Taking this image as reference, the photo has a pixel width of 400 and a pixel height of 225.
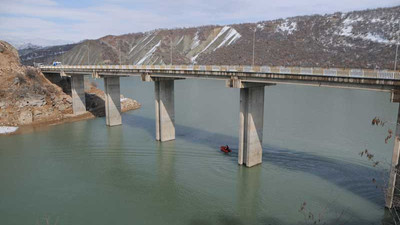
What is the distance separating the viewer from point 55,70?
1898 inches

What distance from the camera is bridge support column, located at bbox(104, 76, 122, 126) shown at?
3891 cm

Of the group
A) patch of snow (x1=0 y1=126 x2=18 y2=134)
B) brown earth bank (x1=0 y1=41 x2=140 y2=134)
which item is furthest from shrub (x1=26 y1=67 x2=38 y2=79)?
patch of snow (x1=0 y1=126 x2=18 y2=134)

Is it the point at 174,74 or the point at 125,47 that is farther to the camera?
the point at 125,47

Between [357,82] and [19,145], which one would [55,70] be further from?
[357,82]

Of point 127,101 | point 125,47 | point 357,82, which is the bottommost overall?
point 127,101

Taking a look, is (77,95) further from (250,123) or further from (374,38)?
(374,38)

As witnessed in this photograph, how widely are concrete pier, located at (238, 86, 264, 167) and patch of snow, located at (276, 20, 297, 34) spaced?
141087 millimetres

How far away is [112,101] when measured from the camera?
39.2 metres

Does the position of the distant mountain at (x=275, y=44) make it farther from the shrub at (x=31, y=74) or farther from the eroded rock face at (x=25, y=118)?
the eroded rock face at (x=25, y=118)

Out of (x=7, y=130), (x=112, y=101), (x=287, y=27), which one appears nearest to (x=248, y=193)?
(x=112, y=101)

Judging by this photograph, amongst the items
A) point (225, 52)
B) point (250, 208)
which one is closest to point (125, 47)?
point (225, 52)

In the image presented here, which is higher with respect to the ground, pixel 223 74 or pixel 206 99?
pixel 223 74

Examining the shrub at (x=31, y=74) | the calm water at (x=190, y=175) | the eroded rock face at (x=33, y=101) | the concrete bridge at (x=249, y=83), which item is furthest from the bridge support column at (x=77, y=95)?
the shrub at (x=31, y=74)

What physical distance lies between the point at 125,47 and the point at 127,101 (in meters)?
138
